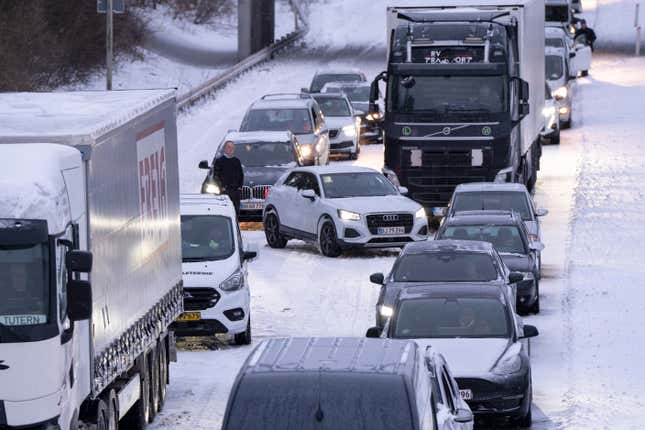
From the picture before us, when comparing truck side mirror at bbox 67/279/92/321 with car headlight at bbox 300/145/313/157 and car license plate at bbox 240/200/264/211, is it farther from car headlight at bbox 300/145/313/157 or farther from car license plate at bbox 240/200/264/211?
car headlight at bbox 300/145/313/157

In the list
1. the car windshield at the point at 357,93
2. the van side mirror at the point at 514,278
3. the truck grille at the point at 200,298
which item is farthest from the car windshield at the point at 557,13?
the truck grille at the point at 200,298

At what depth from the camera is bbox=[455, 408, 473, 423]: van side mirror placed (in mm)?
11367

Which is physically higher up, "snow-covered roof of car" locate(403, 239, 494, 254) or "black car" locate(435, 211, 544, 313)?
"snow-covered roof of car" locate(403, 239, 494, 254)

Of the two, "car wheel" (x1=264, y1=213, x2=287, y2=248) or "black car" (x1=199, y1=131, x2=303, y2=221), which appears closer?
"car wheel" (x1=264, y1=213, x2=287, y2=248)

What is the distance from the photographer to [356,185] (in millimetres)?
30531

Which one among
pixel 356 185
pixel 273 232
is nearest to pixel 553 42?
pixel 356 185

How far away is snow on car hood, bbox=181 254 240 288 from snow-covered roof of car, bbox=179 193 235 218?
3.16 ft

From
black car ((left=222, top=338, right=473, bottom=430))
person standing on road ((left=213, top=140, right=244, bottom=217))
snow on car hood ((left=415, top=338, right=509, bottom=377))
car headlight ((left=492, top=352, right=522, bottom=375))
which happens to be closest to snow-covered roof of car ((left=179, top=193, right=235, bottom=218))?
snow on car hood ((left=415, top=338, right=509, bottom=377))

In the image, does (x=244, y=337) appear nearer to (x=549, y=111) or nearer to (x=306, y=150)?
(x=306, y=150)

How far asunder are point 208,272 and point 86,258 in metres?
9.28

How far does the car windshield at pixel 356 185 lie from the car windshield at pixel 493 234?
18.0 ft

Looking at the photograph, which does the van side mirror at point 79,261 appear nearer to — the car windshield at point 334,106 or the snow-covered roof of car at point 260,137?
the snow-covered roof of car at point 260,137

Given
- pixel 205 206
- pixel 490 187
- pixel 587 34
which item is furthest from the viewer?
pixel 587 34

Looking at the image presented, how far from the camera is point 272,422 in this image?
1009 centimetres
